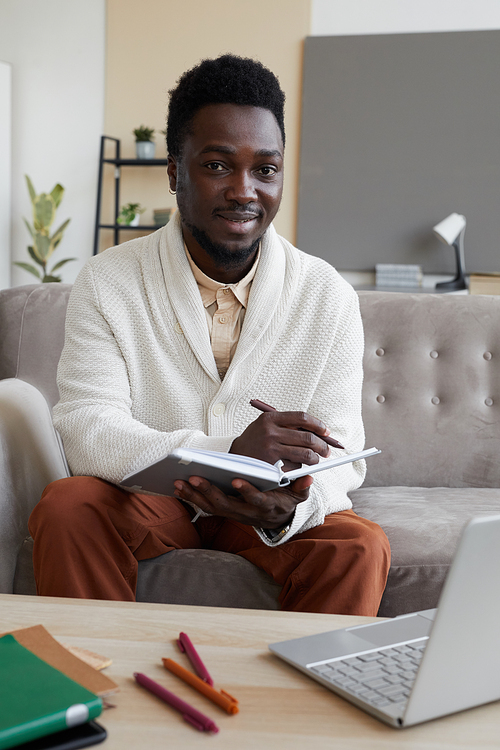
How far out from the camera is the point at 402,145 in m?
3.97

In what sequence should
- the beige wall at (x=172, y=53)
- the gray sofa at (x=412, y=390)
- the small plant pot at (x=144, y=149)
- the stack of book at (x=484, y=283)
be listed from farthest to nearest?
1. the small plant pot at (x=144, y=149)
2. the beige wall at (x=172, y=53)
3. the stack of book at (x=484, y=283)
4. the gray sofa at (x=412, y=390)

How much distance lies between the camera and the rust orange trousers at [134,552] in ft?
3.73

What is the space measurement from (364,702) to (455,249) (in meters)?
3.56

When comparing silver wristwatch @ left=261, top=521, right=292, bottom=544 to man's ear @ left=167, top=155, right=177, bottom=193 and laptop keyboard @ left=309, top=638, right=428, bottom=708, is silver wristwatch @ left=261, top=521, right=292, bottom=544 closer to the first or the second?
laptop keyboard @ left=309, top=638, right=428, bottom=708

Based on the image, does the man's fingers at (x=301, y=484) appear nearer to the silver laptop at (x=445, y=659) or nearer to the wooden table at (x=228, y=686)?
the wooden table at (x=228, y=686)

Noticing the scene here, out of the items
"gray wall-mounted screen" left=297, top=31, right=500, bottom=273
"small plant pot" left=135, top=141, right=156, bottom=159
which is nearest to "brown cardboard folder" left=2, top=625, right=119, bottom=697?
"gray wall-mounted screen" left=297, top=31, right=500, bottom=273

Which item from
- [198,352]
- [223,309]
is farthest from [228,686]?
[223,309]

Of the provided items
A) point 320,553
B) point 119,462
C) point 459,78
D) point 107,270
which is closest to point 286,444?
point 320,553

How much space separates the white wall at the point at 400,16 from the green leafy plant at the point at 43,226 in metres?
1.78

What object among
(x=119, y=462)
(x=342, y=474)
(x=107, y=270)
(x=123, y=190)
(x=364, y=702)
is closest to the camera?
(x=364, y=702)

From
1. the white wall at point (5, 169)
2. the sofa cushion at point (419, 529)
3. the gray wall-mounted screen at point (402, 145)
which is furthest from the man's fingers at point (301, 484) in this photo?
the white wall at point (5, 169)

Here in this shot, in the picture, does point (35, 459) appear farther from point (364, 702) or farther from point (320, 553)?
point (364, 702)

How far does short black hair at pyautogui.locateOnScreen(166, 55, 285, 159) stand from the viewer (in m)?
1.38

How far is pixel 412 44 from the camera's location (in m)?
3.88
